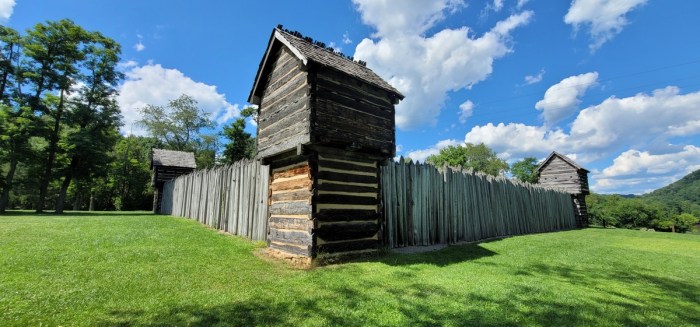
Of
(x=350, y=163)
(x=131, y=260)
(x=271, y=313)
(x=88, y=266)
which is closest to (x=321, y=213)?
(x=350, y=163)

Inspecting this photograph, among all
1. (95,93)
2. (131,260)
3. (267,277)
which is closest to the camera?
(267,277)

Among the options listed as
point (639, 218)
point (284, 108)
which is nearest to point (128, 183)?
point (284, 108)

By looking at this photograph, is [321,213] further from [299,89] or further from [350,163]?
[299,89]

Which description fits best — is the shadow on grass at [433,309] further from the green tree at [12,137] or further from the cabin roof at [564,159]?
the green tree at [12,137]

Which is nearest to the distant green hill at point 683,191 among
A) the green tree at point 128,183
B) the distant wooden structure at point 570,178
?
the distant wooden structure at point 570,178

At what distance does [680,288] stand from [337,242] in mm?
6760

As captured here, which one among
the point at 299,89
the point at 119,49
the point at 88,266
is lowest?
the point at 88,266

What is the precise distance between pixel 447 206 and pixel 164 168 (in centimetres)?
2563

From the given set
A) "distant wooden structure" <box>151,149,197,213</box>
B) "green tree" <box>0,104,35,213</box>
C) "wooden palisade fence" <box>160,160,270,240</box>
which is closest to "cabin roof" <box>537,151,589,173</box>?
"wooden palisade fence" <box>160,160,270,240</box>

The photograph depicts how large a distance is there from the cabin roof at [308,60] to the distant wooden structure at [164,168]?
2111 cm

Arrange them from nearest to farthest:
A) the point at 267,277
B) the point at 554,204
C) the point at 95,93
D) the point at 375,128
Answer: the point at 267,277 < the point at 375,128 < the point at 554,204 < the point at 95,93

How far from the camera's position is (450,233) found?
11.3m

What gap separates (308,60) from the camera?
24.1 ft

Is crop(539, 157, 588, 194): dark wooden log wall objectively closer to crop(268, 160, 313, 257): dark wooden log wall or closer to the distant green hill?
crop(268, 160, 313, 257): dark wooden log wall
